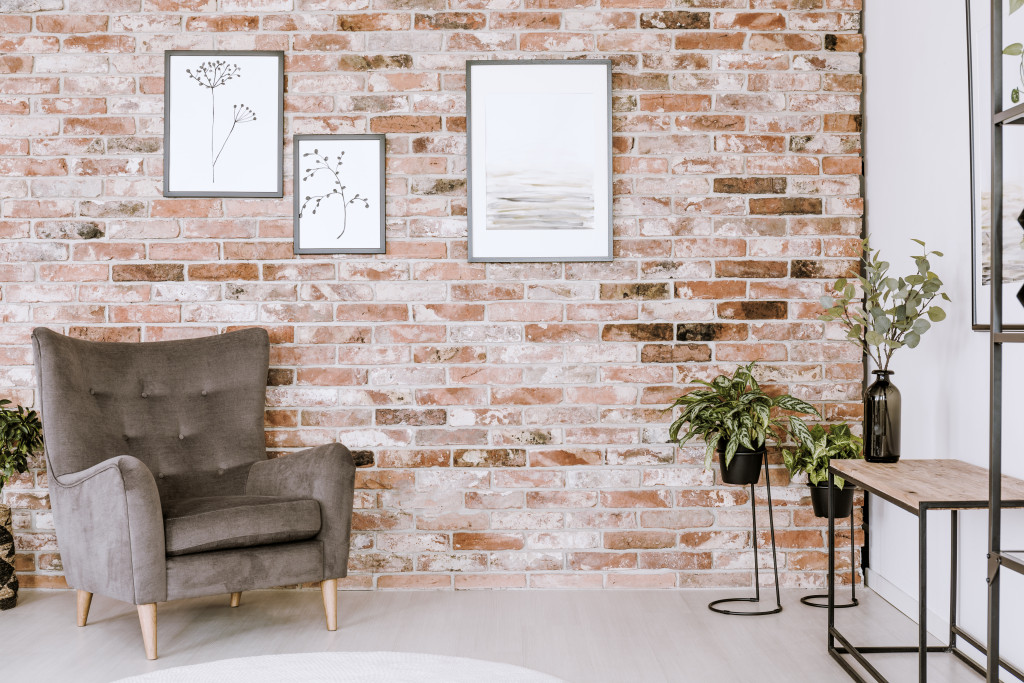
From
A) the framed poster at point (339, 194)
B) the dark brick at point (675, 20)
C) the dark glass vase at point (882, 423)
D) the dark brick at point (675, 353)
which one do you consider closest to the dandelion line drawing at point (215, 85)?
the framed poster at point (339, 194)

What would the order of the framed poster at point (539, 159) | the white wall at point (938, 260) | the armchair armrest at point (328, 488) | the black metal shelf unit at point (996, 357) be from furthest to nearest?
the framed poster at point (539, 159), the armchair armrest at point (328, 488), the white wall at point (938, 260), the black metal shelf unit at point (996, 357)

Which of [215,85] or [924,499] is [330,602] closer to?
[924,499]

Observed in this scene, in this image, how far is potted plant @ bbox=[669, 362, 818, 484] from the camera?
→ 104 inches

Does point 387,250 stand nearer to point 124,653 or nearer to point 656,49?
point 656,49

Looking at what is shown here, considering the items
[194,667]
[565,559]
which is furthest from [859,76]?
[194,667]

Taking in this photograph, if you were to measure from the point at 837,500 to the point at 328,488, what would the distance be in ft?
5.70

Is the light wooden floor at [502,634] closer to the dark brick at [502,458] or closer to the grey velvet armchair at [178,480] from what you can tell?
the grey velvet armchair at [178,480]

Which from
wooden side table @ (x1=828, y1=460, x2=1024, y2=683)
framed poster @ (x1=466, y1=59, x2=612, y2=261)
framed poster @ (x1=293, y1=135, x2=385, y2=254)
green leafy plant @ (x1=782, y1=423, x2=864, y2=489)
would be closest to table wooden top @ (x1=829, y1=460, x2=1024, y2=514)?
wooden side table @ (x1=828, y1=460, x2=1024, y2=683)

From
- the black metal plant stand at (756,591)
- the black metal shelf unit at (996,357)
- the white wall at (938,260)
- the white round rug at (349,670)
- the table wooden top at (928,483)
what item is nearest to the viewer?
the black metal shelf unit at (996,357)

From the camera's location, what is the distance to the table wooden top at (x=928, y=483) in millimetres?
1767

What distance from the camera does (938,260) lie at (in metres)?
2.48

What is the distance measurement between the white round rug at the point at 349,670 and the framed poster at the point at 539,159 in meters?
1.51

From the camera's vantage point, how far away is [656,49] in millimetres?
3006

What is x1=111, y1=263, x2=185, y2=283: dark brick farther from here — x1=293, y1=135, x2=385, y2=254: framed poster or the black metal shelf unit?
the black metal shelf unit
